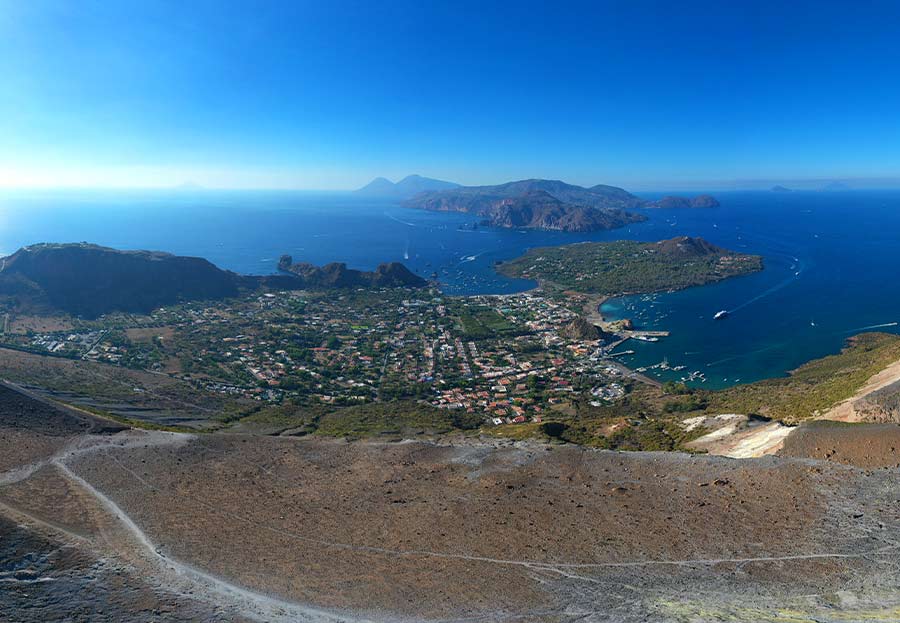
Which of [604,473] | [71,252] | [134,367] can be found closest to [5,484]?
[604,473]

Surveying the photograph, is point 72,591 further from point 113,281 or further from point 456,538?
point 113,281

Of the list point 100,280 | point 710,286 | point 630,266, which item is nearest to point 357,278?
point 100,280

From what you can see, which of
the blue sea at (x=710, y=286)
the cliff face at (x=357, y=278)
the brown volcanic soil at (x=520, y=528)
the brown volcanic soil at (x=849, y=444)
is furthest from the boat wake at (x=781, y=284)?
the brown volcanic soil at (x=520, y=528)

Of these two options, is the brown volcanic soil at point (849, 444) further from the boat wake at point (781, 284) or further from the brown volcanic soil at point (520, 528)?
the boat wake at point (781, 284)

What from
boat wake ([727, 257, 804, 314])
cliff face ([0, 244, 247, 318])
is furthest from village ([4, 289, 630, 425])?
boat wake ([727, 257, 804, 314])

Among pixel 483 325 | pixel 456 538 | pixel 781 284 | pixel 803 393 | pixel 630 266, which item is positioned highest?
pixel 630 266

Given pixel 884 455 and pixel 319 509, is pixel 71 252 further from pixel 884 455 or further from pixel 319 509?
pixel 884 455
